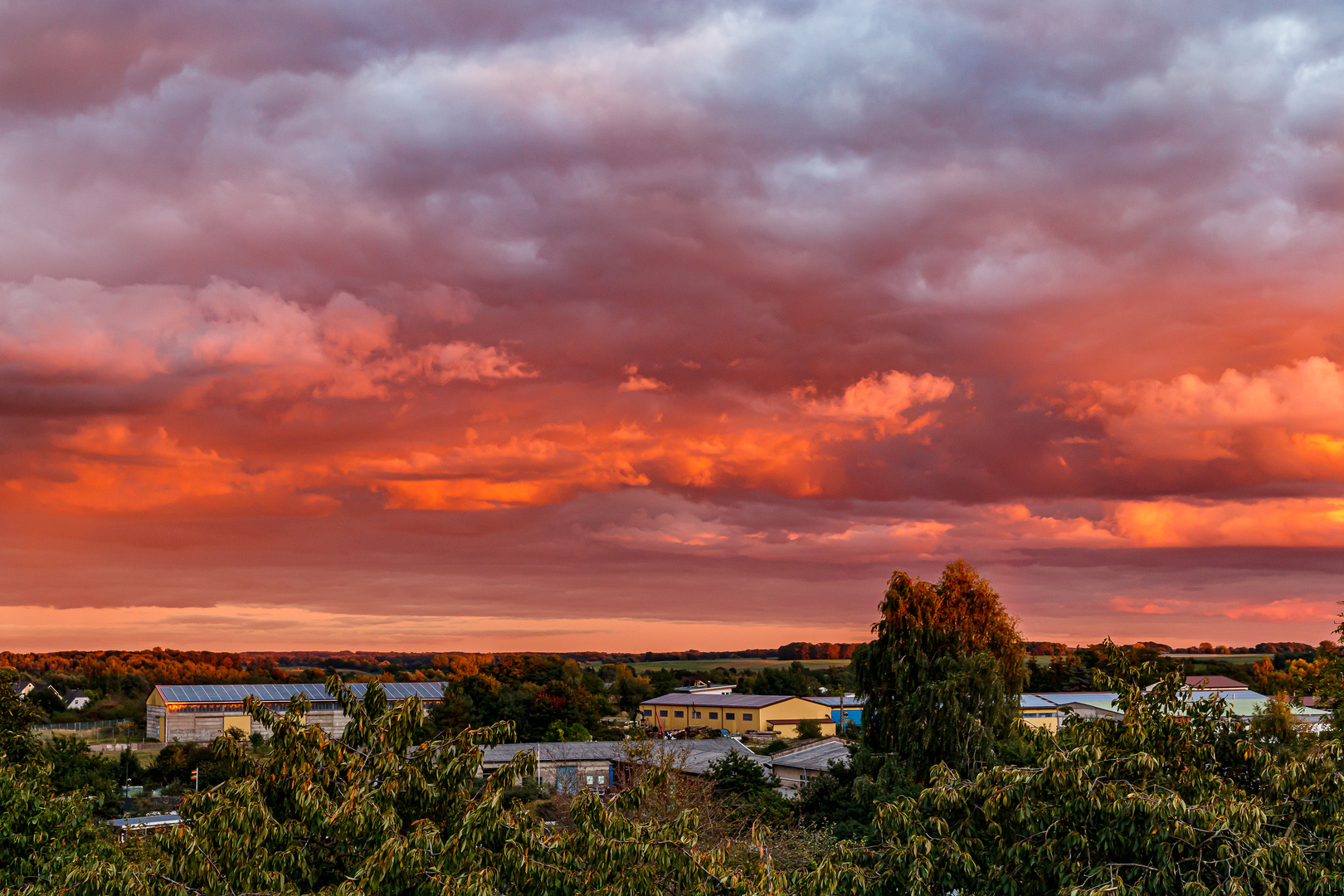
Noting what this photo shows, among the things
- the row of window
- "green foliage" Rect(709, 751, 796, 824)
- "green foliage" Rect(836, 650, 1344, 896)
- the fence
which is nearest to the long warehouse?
the fence

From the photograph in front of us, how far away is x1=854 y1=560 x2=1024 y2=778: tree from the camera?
135 ft

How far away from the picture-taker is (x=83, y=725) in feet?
349

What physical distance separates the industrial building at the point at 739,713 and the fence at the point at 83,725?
5549cm

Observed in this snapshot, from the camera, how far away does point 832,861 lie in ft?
46.6

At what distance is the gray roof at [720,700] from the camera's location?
374ft

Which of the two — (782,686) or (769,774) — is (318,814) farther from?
(782,686)

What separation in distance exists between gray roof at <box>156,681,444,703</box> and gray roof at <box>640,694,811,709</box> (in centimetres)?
2642

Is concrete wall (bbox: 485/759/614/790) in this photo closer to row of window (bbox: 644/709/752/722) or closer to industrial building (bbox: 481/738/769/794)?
industrial building (bbox: 481/738/769/794)

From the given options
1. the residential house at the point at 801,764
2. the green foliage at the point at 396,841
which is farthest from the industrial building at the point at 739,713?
the green foliage at the point at 396,841

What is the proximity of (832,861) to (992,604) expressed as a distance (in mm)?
33395

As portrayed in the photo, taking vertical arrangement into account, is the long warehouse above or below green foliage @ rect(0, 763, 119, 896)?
below

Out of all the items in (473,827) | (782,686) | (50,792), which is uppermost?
(473,827)

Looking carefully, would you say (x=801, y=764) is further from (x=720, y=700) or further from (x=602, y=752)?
(x=720, y=700)

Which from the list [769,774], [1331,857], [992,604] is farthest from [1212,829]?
[769,774]
